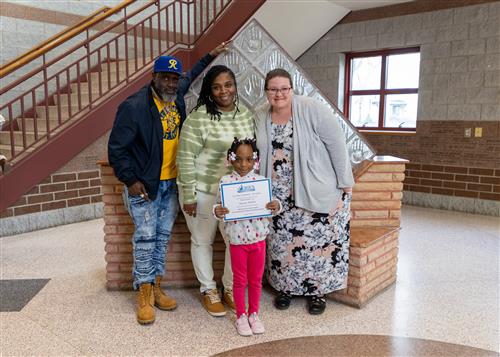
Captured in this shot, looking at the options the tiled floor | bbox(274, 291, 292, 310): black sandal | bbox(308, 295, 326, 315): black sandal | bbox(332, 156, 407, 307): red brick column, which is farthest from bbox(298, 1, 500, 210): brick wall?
bbox(274, 291, 292, 310): black sandal

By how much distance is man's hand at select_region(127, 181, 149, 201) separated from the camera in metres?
2.28

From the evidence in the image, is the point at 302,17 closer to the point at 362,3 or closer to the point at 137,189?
the point at 362,3

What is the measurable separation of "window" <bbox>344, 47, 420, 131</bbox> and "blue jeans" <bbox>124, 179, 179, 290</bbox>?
471 cm

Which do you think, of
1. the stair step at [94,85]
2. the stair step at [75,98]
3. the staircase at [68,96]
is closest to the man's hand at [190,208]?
the staircase at [68,96]

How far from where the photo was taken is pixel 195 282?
9.59 ft

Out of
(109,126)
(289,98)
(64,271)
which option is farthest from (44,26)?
(289,98)

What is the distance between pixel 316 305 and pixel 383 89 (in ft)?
15.4

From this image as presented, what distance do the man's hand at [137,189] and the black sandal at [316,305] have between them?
1.22 metres

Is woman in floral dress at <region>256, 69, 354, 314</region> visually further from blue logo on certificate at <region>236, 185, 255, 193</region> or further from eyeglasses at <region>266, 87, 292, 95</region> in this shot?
blue logo on certificate at <region>236, 185, 255, 193</region>

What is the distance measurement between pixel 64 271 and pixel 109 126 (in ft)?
6.74

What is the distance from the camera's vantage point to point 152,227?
2428mm

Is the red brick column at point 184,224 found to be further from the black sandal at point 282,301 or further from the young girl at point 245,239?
the young girl at point 245,239

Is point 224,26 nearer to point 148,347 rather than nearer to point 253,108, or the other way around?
point 253,108

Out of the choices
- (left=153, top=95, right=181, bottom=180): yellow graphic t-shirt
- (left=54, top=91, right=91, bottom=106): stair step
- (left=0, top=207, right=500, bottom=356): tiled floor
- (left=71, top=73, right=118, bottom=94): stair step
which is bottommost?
(left=0, top=207, right=500, bottom=356): tiled floor
